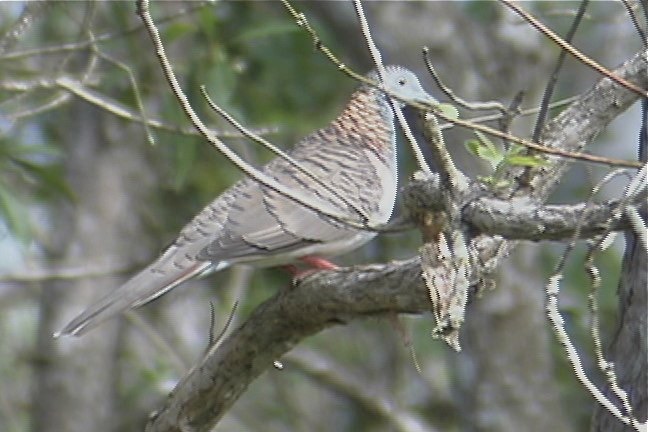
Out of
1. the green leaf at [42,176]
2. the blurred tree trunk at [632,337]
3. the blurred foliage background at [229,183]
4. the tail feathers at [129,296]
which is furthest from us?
the blurred foliage background at [229,183]

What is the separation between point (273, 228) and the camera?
14.4 feet

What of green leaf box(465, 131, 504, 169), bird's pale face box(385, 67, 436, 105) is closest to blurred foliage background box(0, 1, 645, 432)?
bird's pale face box(385, 67, 436, 105)

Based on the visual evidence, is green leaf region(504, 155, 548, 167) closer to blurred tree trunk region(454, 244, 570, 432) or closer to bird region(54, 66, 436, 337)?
bird region(54, 66, 436, 337)

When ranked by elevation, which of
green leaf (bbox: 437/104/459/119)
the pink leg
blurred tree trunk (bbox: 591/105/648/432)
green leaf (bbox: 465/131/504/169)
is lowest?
the pink leg

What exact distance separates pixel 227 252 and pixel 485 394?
1867mm

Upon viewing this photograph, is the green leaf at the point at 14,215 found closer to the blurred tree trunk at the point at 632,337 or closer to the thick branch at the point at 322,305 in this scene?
the thick branch at the point at 322,305

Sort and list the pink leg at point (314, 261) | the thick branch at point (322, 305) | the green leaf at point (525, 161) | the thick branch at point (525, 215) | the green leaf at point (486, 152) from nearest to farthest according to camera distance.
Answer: the thick branch at point (525, 215) < the green leaf at point (525, 161) < the green leaf at point (486, 152) < the thick branch at point (322, 305) < the pink leg at point (314, 261)

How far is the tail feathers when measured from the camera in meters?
4.14

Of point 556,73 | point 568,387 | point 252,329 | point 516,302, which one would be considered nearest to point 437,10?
point 516,302

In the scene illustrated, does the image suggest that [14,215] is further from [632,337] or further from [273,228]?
[632,337]

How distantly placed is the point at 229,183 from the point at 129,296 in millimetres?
2134

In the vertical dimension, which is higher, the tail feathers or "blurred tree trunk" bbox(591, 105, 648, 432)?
"blurred tree trunk" bbox(591, 105, 648, 432)

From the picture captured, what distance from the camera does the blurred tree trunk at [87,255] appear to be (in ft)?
19.5

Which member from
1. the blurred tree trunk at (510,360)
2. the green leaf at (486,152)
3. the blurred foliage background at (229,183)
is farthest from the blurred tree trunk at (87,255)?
the green leaf at (486,152)
